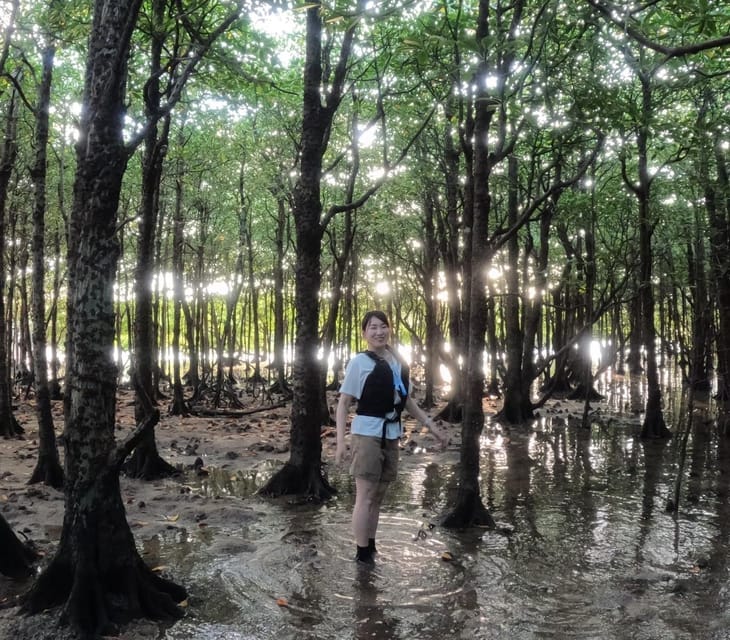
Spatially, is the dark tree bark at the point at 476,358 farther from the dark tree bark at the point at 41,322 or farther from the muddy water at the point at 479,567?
the dark tree bark at the point at 41,322

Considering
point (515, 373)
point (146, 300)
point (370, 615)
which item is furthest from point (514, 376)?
point (370, 615)

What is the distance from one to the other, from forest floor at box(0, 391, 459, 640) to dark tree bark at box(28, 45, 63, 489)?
32 centimetres

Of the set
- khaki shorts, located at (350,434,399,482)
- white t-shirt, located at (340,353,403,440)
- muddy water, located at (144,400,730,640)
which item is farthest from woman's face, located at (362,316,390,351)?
muddy water, located at (144,400,730,640)

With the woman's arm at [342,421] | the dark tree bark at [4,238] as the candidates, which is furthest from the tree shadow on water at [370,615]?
the dark tree bark at [4,238]

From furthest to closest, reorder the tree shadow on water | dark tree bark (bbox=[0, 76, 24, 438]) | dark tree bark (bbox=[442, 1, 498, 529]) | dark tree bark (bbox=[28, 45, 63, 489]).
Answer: dark tree bark (bbox=[0, 76, 24, 438]) < dark tree bark (bbox=[28, 45, 63, 489]) < dark tree bark (bbox=[442, 1, 498, 529]) < the tree shadow on water

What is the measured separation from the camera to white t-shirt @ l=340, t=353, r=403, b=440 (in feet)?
16.9

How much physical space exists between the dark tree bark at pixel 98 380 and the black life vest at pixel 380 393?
5.88ft

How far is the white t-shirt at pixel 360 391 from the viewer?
5.14 meters

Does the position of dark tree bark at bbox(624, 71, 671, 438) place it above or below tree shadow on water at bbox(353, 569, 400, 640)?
above

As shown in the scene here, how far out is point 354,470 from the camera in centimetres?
514

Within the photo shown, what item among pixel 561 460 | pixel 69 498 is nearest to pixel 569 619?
pixel 69 498

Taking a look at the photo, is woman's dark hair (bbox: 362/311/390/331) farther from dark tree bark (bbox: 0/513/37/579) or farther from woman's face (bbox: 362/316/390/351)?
dark tree bark (bbox: 0/513/37/579)

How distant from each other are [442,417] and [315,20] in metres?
9.81

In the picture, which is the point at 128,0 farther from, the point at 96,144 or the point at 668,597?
the point at 668,597
